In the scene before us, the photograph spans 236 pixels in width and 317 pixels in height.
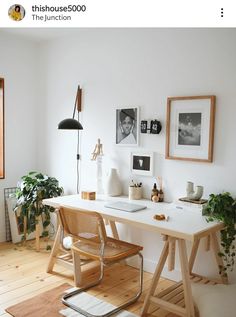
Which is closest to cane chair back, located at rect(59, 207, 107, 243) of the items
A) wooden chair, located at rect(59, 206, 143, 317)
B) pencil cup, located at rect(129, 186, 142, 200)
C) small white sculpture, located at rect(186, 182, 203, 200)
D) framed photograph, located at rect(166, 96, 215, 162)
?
wooden chair, located at rect(59, 206, 143, 317)

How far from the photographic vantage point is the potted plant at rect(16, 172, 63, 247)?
3.45m

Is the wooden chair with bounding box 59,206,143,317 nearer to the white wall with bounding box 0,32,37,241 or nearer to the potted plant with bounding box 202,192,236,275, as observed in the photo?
Result: the potted plant with bounding box 202,192,236,275

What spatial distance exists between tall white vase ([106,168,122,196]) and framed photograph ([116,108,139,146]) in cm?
31

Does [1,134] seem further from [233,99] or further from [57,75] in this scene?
[233,99]

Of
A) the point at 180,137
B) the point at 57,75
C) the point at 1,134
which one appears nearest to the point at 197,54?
the point at 180,137

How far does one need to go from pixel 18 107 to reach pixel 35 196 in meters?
1.11

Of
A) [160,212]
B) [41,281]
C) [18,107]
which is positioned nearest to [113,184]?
[160,212]

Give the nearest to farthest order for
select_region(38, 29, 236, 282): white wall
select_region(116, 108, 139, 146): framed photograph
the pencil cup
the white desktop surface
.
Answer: the white desktop surface, select_region(38, 29, 236, 282): white wall, the pencil cup, select_region(116, 108, 139, 146): framed photograph

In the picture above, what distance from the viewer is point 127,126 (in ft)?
10.3

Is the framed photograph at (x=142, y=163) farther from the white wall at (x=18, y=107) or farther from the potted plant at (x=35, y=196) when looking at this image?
the white wall at (x=18, y=107)

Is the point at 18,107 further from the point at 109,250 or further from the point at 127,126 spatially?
the point at 109,250

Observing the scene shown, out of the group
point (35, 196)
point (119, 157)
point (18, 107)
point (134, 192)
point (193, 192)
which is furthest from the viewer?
point (18, 107)
